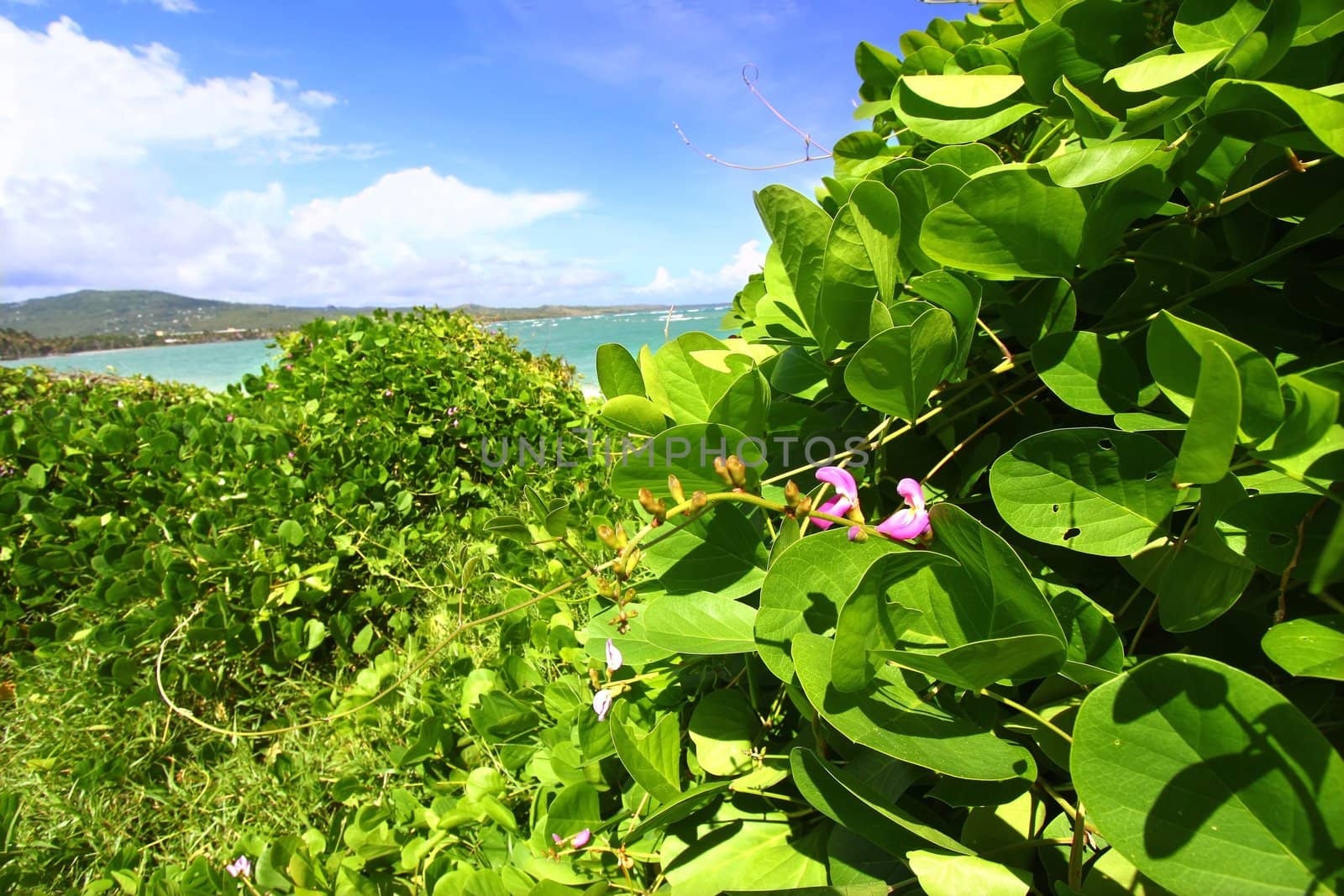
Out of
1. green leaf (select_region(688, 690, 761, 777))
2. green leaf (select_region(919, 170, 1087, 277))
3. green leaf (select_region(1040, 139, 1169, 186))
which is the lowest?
green leaf (select_region(688, 690, 761, 777))

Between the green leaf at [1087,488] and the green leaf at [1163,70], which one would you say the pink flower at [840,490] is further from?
the green leaf at [1163,70]

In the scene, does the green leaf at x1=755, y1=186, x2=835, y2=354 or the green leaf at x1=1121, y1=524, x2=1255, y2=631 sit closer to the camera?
the green leaf at x1=1121, y1=524, x2=1255, y2=631

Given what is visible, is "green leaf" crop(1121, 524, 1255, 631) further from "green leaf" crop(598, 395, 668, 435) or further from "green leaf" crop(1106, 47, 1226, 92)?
"green leaf" crop(598, 395, 668, 435)

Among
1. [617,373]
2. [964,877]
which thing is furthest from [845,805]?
[617,373]

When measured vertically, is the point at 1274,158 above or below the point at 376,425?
above

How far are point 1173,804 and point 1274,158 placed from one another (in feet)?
1.33

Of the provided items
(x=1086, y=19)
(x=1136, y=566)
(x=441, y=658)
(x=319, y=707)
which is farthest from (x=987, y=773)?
(x=441, y=658)

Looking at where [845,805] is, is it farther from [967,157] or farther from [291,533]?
[291,533]

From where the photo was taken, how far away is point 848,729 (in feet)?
1.14

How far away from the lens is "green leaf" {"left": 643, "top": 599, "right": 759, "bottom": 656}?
17.8 inches

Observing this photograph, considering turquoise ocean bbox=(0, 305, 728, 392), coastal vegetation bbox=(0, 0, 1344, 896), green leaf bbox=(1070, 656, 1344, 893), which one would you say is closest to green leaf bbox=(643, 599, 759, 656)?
coastal vegetation bbox=(0, 0, 1344, 896)

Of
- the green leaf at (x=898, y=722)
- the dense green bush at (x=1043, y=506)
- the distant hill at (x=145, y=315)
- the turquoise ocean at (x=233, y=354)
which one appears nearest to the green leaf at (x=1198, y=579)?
the dense green bush at (x=1043, y=506)

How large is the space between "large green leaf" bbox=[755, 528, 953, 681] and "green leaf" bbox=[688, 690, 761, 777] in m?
0.16

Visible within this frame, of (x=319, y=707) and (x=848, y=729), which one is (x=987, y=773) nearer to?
(x=848, y=729)
